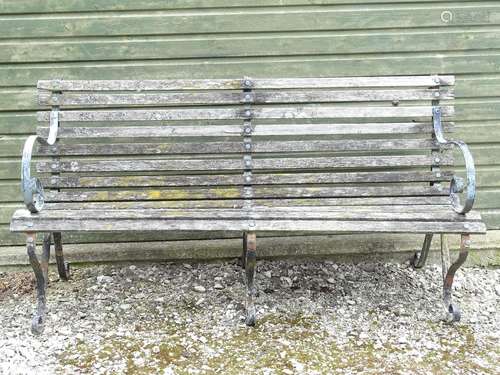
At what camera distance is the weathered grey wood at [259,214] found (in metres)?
2.98

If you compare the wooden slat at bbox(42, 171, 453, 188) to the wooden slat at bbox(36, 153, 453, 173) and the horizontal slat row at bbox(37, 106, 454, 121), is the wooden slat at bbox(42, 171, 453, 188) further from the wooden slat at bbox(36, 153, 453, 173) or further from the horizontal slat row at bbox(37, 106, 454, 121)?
the horizontal slat row at bbox(37, 106, 454, 121)

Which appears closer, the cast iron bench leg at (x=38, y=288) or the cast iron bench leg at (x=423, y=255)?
the cast iron bench leg at (x=38, y=288)

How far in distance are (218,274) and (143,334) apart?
0.83 m

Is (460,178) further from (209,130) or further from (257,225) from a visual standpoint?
(209,130)

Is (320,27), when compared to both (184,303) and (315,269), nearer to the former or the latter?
(315,269)

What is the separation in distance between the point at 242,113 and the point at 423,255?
156 centimetres

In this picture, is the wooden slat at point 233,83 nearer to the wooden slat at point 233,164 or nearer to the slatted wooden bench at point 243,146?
the slatted wooden bench at point 243,146

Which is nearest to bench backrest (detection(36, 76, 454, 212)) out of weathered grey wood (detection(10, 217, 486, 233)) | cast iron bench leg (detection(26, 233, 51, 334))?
weathered grey wood (detection(10, 217, 486, 233))

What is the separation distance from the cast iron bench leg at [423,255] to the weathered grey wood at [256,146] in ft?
2.07

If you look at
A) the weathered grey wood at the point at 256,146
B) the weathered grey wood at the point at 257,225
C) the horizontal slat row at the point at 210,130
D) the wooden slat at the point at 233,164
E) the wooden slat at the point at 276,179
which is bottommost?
the weathered grey wood at the point at 257,225

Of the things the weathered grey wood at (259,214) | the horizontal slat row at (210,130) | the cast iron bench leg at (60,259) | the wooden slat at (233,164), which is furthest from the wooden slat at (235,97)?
the cast iron bench leg at (60,259)

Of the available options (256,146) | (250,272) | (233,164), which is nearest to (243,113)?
(256,146)

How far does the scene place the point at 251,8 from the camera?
145 inches

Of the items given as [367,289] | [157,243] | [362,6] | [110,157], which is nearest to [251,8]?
[362,6]
